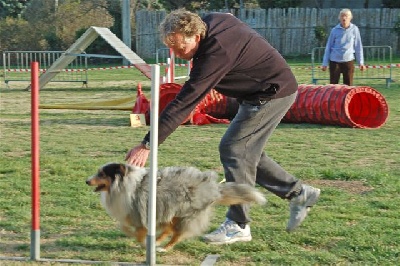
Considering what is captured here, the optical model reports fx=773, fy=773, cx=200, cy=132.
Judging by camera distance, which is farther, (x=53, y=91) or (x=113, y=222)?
(x=53, y=91)

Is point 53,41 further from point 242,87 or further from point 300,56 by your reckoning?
point 242,87

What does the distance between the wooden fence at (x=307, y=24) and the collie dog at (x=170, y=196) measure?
28766mm

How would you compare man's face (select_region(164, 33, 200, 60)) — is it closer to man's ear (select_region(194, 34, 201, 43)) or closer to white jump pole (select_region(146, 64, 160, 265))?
man's ear (select_region(194, 34, 201, 43))

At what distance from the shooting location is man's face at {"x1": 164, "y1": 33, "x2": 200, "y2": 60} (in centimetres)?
470

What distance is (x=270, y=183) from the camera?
18.3ft

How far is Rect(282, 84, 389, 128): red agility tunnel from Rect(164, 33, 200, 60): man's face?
23.3ft

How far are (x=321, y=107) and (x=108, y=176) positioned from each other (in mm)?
7358

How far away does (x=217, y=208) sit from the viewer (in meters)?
6.38

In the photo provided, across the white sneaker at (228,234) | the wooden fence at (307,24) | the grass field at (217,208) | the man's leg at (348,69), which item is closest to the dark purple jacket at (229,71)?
the white sneaker at (228,234)

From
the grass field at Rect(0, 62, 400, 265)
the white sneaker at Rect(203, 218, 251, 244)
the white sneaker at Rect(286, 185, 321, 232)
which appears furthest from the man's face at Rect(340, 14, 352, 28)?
the white sneaker at Rect(203, 218, 251, 244)

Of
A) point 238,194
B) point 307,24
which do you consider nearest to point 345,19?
point 238,194

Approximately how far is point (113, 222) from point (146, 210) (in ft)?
3.31

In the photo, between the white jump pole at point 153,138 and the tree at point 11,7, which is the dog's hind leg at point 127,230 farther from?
the tree at point 11,7

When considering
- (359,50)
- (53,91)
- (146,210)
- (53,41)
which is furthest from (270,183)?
(53,41)
